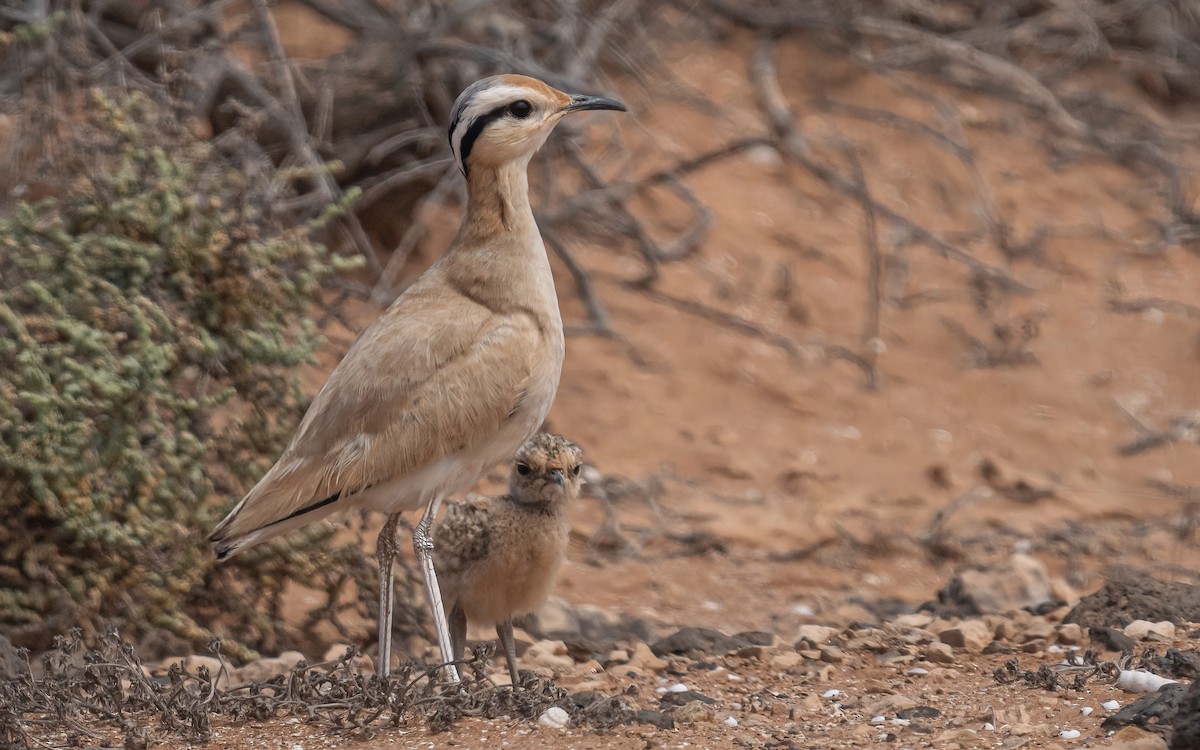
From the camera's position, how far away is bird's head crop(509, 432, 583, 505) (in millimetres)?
5293

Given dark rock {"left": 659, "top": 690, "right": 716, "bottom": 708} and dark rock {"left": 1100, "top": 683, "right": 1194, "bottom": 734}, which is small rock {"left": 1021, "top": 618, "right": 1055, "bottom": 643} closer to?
dark rock {"left": 1100, "top": 683, "right": 1194, "bottom": 734}

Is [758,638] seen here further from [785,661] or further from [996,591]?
[996,591]

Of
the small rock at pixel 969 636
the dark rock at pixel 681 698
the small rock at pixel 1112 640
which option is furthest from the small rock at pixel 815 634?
the small rock at pixel 1112 640

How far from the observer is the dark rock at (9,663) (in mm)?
Answer: 4520

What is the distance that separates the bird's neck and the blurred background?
1.03 m

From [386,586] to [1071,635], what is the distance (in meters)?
2.30

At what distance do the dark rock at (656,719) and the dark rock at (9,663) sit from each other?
70.7 inches

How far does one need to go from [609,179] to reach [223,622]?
615cm

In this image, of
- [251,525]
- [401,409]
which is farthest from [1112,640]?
[251,525]

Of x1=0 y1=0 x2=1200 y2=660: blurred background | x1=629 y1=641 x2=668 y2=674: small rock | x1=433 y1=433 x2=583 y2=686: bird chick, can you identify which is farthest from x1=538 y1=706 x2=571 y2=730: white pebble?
x1=0 y1=0 x2=1200 y2=660: blurred background

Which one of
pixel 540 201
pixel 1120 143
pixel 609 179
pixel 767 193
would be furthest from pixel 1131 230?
pixel 540 201

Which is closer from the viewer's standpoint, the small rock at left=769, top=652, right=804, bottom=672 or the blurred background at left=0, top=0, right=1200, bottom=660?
the small rock at left=769, top=652, right=804, bottom=672

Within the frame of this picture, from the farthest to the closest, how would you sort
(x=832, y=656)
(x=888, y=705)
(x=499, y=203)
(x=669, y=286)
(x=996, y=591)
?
(x=669, y=286)
(x=996, y=591)
(x=832, y=656)
(x=499, y=203)
(x=888, y=705)

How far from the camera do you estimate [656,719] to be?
167 inches
